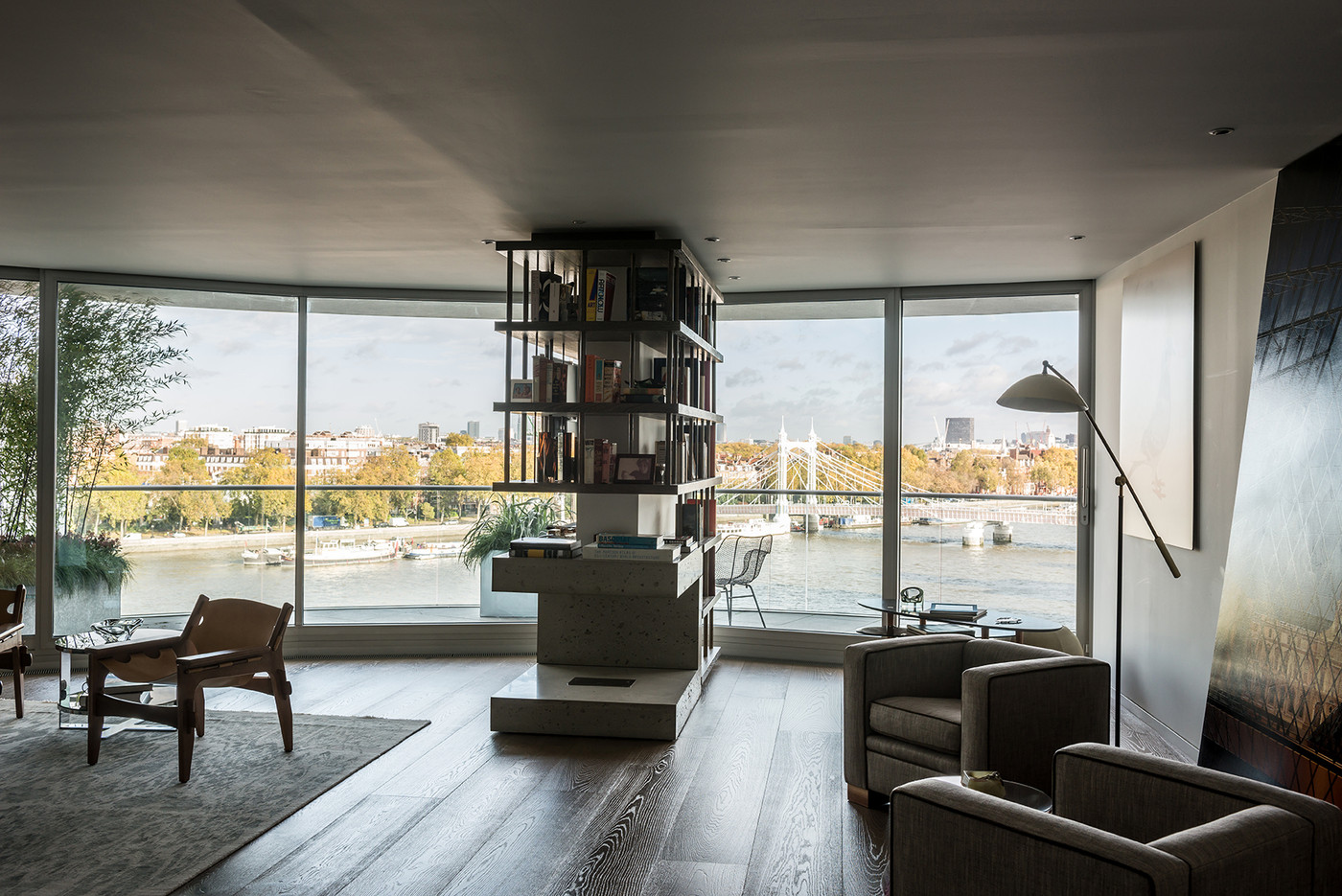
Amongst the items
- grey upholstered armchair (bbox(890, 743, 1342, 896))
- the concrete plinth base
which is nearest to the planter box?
the concrete plinth base

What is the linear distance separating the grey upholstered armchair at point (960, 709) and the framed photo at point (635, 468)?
1501 mm

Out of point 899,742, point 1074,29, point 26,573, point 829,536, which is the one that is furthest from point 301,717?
point 1074,29

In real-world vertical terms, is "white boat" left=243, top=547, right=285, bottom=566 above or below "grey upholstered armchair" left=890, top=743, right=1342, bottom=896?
above

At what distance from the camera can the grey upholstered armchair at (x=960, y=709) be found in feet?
11.4

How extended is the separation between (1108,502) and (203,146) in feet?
17.1

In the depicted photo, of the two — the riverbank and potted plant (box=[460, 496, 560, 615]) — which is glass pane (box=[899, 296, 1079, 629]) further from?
the riverbank

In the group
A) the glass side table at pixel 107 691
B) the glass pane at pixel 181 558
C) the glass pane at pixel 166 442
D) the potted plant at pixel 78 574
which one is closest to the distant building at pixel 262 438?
the glass pane at pixel 166 442

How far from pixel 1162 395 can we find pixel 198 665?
4.76 m

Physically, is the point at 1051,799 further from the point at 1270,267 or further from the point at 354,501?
the point at 354,501

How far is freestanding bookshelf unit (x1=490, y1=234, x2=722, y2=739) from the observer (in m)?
4.90

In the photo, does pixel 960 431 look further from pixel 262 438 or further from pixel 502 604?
pixel 262 438

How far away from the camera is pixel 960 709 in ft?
12.5

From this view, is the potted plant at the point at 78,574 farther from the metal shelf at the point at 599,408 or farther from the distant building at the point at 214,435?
the metal shelf at the point at 599,408

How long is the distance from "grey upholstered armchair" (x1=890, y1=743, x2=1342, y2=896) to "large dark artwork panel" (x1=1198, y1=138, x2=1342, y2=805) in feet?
3.43
